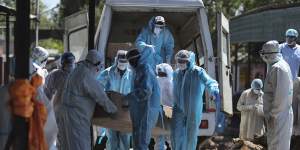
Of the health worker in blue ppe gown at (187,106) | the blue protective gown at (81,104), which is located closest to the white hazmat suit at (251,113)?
the health worker in blue ppe gown at (187,106)

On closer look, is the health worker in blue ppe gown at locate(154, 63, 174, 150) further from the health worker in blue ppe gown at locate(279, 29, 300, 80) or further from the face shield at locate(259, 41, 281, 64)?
the health worker in blue ppe gown at locate(279, 29, 300, 80)

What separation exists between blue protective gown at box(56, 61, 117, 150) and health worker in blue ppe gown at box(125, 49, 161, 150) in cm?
44

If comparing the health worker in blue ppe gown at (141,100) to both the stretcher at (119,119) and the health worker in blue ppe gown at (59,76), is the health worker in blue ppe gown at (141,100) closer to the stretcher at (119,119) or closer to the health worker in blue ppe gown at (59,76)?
the stretcher at (119,119)

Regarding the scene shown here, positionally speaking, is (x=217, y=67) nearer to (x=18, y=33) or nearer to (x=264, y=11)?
(x=18, y=33)

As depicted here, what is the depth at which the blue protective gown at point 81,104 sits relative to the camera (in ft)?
26.2

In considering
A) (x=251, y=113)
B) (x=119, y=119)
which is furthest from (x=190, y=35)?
(x=119, y=119)

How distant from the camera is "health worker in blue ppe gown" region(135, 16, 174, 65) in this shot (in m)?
10.8

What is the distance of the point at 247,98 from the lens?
1487 centimetres

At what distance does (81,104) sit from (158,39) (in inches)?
126

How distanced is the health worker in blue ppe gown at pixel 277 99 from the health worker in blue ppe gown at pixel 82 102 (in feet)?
7.88

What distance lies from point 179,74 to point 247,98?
5.69 metres

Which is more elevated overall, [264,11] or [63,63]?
[264,11]

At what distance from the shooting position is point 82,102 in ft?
26.4

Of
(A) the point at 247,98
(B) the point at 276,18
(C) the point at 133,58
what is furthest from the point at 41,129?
(B) the point at 276,18
